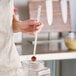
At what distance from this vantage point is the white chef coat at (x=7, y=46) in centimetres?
90

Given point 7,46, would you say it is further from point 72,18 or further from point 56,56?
point 72,18

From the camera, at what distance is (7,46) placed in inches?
36.3

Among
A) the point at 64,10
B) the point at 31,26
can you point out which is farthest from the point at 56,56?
the point at 64,10

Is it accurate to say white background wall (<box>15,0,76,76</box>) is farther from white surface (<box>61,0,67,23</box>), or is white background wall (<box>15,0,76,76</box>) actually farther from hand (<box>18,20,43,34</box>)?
hand (<box>18,20,43,34</box>)

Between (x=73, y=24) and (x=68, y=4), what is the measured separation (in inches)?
7.8

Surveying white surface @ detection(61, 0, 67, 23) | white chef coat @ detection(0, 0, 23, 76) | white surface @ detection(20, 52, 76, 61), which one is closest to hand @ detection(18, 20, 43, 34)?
white chef coat @ detection(0, 0, 23, 76)

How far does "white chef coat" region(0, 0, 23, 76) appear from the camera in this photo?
897 millimetres

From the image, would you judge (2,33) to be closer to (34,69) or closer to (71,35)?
(34,69)

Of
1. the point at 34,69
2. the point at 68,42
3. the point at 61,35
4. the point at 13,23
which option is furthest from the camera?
the point at 61,35

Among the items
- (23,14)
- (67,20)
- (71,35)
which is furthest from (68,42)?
(23,14)

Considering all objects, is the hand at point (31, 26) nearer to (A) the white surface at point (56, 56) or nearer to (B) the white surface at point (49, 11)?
(A) the white surface at point (56, 56)

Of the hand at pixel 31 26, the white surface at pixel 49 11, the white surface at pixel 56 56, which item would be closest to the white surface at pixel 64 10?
the white surface at pixel 49 11

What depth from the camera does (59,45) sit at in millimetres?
1580

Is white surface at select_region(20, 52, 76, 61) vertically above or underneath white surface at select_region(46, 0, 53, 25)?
underneath
